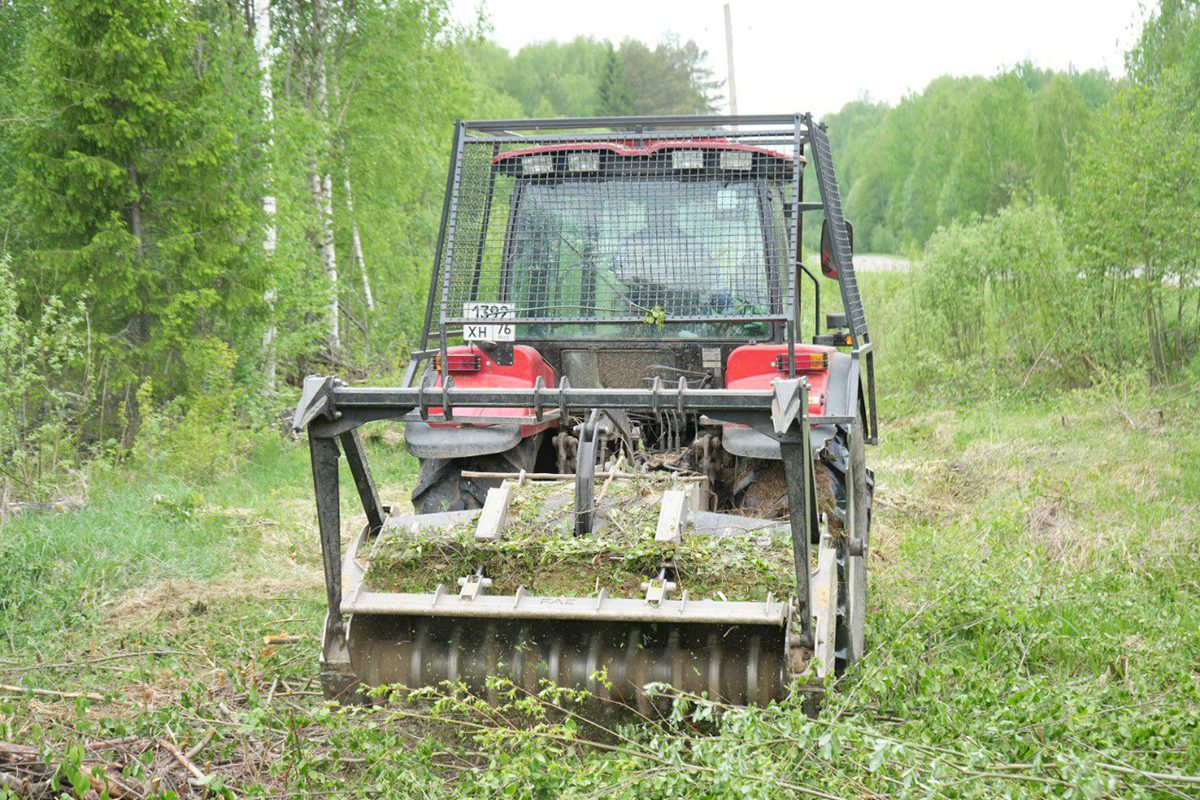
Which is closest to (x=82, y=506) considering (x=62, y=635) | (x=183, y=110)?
(x=62, y=635)

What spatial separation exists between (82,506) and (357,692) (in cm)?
507

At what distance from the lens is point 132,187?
1105cm

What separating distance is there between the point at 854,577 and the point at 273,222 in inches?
348

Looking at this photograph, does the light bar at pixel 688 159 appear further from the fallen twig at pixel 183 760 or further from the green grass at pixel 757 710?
the fallen twig at pixel 183 760

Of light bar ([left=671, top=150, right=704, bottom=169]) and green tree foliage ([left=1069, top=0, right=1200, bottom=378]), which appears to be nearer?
light bar ([left=671, top=150, right=704, bottom=169])

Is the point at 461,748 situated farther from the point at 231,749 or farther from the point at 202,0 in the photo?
the point at 202,0

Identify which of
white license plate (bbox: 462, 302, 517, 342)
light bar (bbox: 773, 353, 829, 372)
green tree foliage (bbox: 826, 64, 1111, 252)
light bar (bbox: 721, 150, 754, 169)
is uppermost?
green tree foliage (bbox: 826, 64, 1111, 252)

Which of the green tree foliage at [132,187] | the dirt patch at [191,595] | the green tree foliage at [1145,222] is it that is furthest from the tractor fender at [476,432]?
the green tree foliage at [1145,222]

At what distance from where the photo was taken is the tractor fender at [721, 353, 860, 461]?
4719 mm

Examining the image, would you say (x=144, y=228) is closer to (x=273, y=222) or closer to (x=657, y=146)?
(x=273, y=222)

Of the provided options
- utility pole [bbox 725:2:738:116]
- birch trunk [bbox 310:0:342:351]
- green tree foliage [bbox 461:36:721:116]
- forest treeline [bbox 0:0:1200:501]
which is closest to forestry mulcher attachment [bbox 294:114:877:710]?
forest treeline [bbox 0:0:1200:501]

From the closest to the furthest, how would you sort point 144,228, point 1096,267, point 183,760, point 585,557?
point 183,760 < point 585,557 < point 144,228 < point 1096,267

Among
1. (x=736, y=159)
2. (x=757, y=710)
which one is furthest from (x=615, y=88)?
(x=757, y=710)

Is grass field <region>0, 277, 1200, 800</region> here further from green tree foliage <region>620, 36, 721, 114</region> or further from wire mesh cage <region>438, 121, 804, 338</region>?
green tree foliage <region>620, 36, 721, 114</region>
